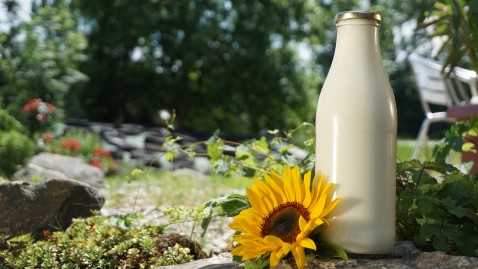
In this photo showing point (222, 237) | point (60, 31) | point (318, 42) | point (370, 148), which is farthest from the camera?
point (318, 42)

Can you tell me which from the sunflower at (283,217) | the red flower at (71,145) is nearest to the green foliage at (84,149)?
the red flower at (71,145)

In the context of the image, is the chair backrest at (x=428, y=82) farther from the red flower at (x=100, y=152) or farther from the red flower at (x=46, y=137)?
the red flower at (x=46, y=137)

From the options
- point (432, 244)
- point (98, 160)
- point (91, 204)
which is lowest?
point (98, 160)

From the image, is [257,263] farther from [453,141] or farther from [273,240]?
[453,141]

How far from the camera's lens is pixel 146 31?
12602 millimetres

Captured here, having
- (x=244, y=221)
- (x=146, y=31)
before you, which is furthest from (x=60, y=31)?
(x=244, y=221)

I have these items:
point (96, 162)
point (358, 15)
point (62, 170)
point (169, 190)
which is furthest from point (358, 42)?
point (96, 162)

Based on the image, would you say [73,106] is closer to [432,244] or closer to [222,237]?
[222,237]

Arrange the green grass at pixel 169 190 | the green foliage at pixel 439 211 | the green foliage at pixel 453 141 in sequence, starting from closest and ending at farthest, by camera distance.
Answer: the green foliage at pixel 439 211 → the green foliage at pixel 453 141 → the green grass at pixel 169 190

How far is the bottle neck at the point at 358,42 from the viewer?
141 centimetres

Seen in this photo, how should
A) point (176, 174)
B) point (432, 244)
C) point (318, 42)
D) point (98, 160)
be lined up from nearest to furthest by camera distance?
point (432, 244) → point (176, 174) → point (98, 160) → point (318, 42)

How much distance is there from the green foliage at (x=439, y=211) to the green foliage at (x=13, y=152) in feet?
14.0

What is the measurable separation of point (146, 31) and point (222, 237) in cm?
991

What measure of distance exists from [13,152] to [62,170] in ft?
1.89
